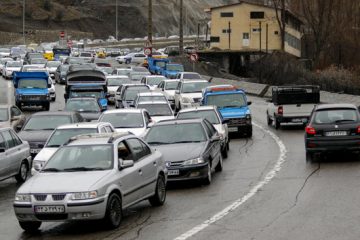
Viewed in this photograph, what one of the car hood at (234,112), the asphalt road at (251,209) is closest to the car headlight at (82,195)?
the asphalt road at (251,209)

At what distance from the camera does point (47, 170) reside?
13.4 meters

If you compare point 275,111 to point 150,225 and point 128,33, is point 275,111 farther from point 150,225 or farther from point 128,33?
point 128,33

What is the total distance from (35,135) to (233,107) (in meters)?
9.10

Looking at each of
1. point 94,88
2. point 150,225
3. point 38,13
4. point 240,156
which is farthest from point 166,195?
point 38,13

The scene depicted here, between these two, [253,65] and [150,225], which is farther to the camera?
[253,65]

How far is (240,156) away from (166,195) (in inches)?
294

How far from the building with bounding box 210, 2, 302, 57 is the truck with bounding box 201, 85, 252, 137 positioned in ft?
226

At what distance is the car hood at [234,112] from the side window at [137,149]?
1439 centimetres

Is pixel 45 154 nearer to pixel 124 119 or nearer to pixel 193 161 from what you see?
pixel 193 161

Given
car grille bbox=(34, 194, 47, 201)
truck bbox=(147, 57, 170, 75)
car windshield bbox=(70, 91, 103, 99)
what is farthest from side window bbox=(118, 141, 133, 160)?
truck bbox=(147, 57, 170, 75)

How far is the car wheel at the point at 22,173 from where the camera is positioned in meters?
20.1

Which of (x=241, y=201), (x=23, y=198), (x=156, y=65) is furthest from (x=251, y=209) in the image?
(x=156, y=65)

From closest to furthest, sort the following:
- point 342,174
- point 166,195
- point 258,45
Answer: point 166,195 < point 342,174 < point 258,45

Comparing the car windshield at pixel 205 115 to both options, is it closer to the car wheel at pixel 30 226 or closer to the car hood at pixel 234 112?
the car hood at pixel 234 112
